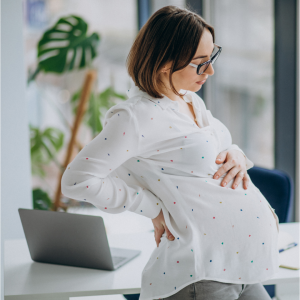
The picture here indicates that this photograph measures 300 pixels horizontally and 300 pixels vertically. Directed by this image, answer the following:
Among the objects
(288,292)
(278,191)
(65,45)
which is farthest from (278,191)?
(65,45)

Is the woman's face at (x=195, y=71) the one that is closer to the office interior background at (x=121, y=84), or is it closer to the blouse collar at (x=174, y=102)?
the blouse collar at (x=174, y=102)

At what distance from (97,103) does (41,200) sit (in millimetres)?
917

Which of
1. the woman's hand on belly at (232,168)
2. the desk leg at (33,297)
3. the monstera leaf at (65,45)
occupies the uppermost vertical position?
the monstera leaf at (65,45)

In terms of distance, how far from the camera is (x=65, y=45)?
2709mm

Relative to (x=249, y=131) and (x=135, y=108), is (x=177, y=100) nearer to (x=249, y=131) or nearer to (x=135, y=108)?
(x=135, y=108)

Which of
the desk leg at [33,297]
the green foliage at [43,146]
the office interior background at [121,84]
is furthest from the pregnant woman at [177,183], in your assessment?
the green foliage at [43,146]

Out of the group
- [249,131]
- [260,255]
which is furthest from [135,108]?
[249,131]

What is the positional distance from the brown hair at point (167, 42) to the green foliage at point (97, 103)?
184 cm

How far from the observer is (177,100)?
117cm

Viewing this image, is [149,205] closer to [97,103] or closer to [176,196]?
[176,196]

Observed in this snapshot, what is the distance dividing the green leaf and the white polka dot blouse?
1.86 metres

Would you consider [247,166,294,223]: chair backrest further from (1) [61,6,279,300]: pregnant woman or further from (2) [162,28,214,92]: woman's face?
(2) [162,28,214,92]: woman's face

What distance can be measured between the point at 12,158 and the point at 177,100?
164 centimetres

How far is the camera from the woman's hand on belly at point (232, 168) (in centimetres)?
105
